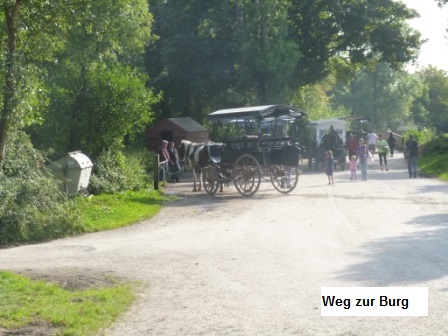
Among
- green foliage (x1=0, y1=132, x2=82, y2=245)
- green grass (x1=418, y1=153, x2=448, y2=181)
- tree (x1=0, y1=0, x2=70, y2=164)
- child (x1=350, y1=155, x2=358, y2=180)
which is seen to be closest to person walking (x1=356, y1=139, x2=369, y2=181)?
child (x1=350, y1=155, x2=358, y2=180)

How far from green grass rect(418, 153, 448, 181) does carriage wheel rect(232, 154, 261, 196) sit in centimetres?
981

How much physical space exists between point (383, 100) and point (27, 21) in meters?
85.1

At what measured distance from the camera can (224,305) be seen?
33.6 ft

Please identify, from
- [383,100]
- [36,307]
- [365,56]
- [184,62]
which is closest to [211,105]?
[184,62]

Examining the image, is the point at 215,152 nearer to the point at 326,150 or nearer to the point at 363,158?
the point at 363,158

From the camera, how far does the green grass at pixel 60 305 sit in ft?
31.2

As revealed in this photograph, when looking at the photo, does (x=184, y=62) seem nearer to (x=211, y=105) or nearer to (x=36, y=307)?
(x=211, y=105)

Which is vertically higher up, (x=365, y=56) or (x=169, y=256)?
(x=365, y=56)

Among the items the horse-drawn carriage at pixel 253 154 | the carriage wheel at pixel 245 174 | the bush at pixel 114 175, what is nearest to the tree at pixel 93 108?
the bush at pixel 114 175

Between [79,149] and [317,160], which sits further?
[317,160]

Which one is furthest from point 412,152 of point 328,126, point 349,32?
point 349,32

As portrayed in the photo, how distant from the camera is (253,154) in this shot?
2638 centimetres

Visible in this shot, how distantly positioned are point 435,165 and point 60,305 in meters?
30.3

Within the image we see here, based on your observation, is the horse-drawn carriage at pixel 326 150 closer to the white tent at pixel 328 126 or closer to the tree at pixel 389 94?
the white tent at pixel 328 126
